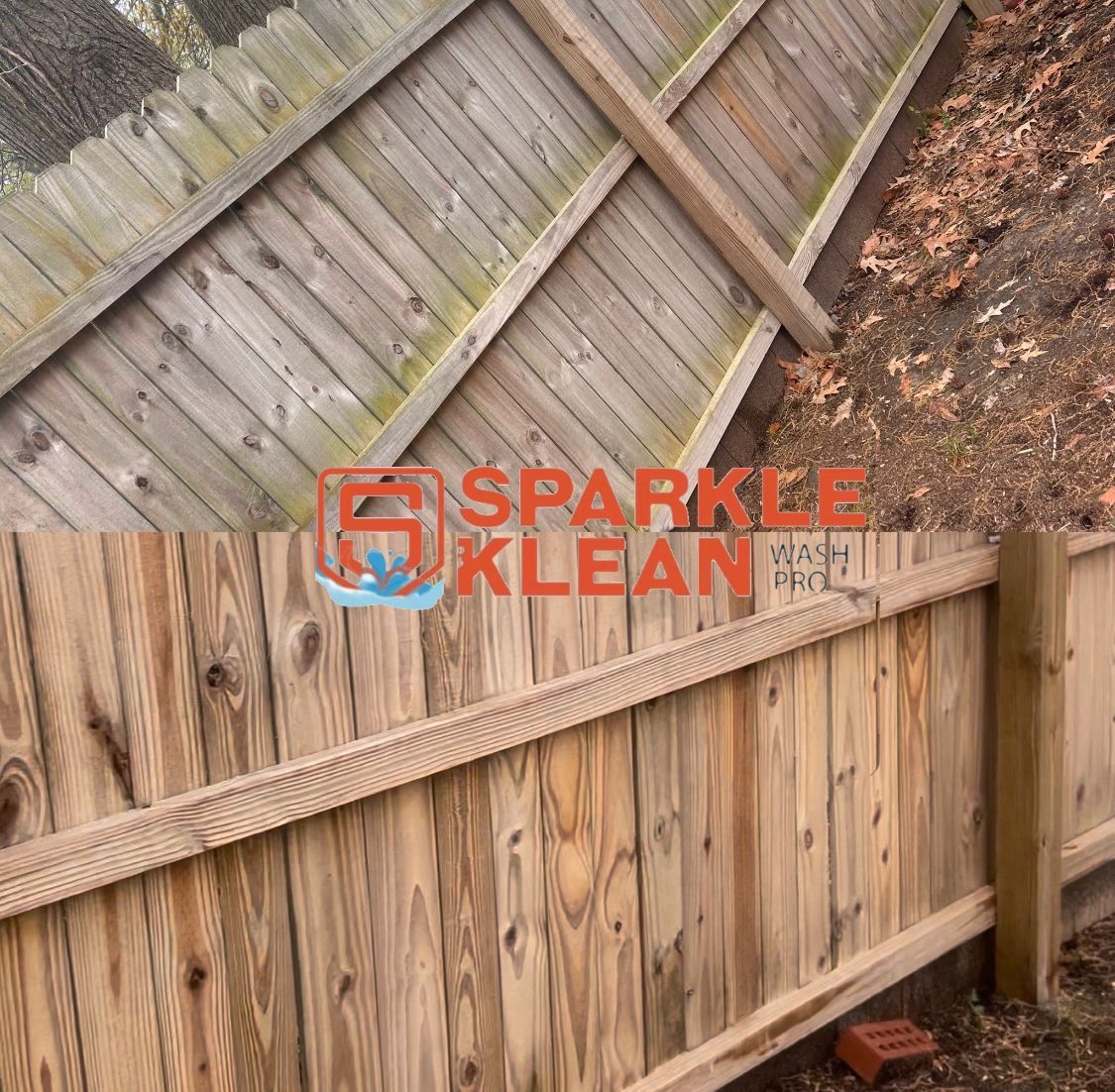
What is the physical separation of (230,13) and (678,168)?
1957mm

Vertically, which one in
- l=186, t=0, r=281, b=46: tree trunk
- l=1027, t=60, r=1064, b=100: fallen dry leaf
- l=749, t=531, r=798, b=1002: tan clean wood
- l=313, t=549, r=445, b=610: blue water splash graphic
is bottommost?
l=749, t=531, r=798, b=1002: tan clean wood

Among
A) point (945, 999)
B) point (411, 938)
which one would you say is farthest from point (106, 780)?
point (945, 999)

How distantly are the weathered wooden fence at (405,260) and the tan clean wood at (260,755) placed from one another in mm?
1224

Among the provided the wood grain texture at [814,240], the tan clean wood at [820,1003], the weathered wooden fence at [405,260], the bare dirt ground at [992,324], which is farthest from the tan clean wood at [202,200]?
the tan clean wood at [820,1003]

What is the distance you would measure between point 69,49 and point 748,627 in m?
A: 3.09

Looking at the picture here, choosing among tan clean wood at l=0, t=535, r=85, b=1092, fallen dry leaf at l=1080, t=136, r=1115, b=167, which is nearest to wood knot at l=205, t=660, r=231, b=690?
tan clean wood at l=0, t=535, r=85, b=1092

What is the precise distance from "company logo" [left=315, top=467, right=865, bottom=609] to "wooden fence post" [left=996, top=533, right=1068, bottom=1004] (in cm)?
88

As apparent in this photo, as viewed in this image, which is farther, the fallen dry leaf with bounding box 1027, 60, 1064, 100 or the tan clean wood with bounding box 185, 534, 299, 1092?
the fallen dry leaf with bounding box 1027, 60, 1064, 100

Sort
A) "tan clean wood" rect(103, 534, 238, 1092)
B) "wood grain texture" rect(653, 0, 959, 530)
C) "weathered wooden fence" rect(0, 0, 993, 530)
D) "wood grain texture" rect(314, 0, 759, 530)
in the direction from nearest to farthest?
1. "tan clean wood" rect(103, 534, 238, 1092)
2. "weathered wooden fence" rect(0, 0, 993, 530)
3. "wood grain texture" rect(314, 0, 759, 530)
4. "wood grain texture" rect(653, 0, 959, 530)

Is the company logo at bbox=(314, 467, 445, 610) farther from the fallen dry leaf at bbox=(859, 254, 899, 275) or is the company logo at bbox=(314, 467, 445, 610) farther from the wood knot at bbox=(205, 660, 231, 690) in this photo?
the fallen dry leaf at bbox=(859, 254, 899, 275)

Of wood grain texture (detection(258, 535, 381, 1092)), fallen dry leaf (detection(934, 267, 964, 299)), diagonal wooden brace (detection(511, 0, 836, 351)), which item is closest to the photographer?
wood grain texture (detection(258, 535, 381, 1092))

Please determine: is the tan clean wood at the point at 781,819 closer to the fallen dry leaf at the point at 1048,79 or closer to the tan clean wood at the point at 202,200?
the tan clean wood at the point at 202,200

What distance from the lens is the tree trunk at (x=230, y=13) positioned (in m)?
3.85

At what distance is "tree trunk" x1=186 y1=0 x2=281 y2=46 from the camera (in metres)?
3.85
